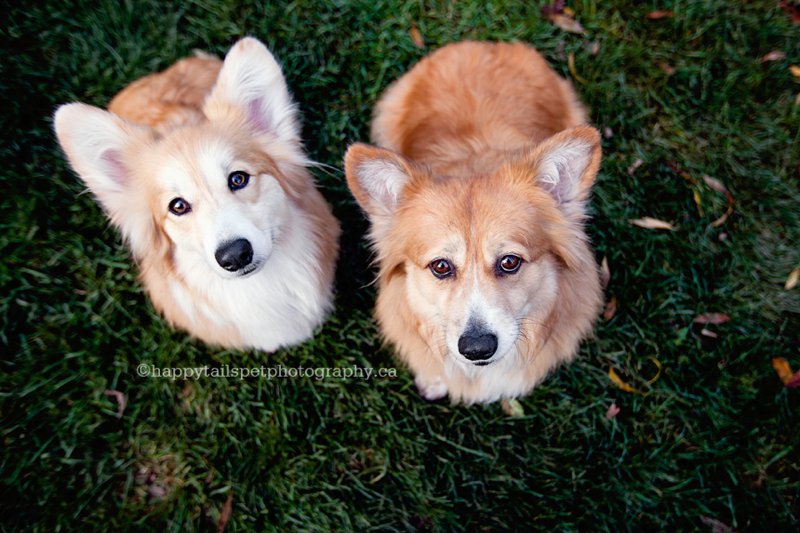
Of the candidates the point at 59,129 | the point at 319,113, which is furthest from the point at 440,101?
the point at 59,129

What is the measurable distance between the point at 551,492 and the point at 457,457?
642mm

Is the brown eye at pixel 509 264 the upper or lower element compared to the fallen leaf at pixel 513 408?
upper

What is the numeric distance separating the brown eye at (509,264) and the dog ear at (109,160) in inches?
68.9

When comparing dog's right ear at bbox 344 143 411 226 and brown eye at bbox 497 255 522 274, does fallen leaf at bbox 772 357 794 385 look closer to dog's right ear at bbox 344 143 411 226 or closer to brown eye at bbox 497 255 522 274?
brown eye at bbox 497 255 522 274

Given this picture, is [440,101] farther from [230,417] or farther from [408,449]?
[230,417]

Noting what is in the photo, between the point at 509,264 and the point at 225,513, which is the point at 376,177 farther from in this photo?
the point at 225,513

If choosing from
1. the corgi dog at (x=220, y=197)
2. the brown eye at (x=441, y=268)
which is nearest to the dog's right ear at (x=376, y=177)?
the brown eye at (x=441, y=268)

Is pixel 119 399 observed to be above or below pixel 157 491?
above

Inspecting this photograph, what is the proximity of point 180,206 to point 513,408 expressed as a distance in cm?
243

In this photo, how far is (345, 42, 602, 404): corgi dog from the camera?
2248 mm

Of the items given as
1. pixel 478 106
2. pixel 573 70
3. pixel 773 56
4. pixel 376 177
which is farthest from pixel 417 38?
pixel 773 56

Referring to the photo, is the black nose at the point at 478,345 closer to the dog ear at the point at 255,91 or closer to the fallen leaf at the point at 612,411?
the dog ear at the point at 255,91

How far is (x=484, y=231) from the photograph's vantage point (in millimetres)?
2262

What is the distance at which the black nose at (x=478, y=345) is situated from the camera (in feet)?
7.11
